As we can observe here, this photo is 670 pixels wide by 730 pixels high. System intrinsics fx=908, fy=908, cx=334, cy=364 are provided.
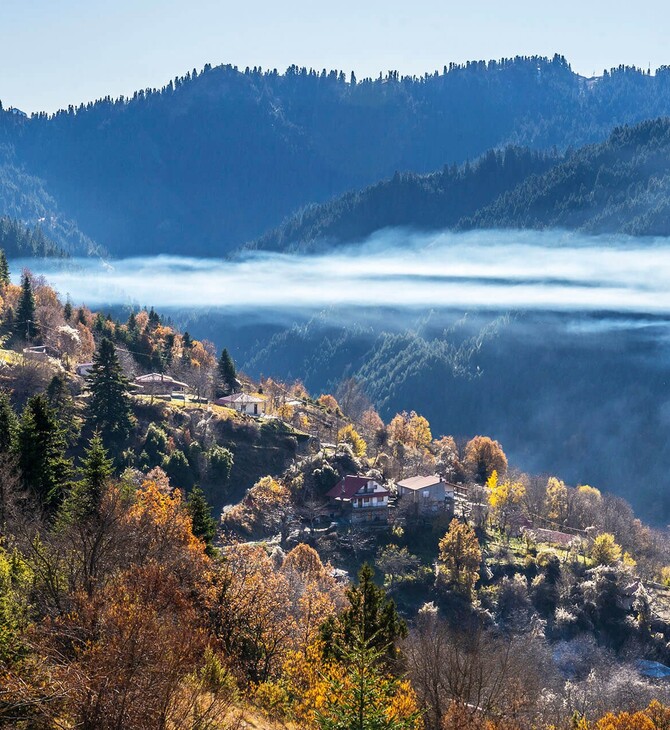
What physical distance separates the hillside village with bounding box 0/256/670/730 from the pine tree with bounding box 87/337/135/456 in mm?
244

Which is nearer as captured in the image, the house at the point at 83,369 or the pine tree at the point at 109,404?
the pine tree at the point at 109,404

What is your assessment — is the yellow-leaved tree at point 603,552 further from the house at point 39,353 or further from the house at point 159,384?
the house at point 39,353

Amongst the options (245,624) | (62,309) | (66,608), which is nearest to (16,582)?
(66,608)

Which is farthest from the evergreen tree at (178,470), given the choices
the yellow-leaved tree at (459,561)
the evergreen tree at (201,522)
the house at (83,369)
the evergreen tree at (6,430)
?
the evergreen tree at (6,430)

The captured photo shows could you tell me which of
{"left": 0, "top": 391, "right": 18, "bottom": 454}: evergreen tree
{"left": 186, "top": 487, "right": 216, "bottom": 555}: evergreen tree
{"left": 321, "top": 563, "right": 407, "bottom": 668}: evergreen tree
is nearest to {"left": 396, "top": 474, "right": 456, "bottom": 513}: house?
{"left": 186, "top": 487, "right": 216, "bottom": 555}: evergreen tree

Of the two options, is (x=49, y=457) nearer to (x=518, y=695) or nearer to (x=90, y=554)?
(x=90, y=554)

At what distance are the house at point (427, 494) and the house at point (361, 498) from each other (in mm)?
2558

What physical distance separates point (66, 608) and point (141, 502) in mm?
19465

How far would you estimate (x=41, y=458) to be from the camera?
4669cm

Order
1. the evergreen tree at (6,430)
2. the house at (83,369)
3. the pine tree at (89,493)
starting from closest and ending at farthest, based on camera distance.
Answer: the pine tree at (89,493), the evergreen tree at (6,430), the house at (83,369)

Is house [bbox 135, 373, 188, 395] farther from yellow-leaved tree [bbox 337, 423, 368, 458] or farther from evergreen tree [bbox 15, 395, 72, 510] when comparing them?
evergreen tree [bbox 15, 395, 72, 510]

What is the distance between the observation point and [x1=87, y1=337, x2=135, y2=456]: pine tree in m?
98.0

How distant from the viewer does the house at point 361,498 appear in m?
99.3

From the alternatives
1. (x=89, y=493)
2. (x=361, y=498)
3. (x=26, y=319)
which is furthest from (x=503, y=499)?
(x=89, y=493)
